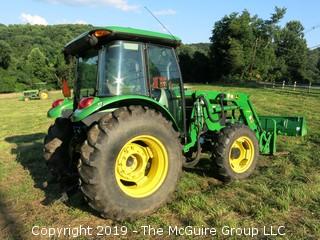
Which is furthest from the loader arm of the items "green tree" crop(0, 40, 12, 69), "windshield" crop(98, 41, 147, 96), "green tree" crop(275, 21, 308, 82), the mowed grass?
"green tree" crop(275, 21, 308, 82)

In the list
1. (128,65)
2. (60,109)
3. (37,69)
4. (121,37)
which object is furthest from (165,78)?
(37,69)

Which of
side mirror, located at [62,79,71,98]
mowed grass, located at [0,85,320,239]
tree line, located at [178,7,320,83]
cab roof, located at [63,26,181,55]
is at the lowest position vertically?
mowed grass, located at [0,85,320,239]

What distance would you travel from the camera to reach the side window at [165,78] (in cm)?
566

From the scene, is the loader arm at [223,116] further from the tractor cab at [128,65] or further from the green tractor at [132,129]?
the tractor cab at [128,65]

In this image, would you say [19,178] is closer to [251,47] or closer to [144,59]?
[144,59]

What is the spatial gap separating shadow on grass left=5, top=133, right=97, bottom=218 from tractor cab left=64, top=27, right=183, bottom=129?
1514 millimetres

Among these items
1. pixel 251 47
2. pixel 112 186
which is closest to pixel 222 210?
pixel 112 186

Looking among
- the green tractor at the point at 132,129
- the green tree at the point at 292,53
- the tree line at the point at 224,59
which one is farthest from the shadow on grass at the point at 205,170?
the green tree at the point at 292,53

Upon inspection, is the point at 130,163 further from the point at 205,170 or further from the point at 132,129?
the point at 205,170

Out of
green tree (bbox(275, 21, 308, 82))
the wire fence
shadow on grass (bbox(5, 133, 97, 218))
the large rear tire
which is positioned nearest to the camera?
the large rear tire

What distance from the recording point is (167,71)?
5973mm

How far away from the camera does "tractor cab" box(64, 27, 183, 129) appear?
16.9 ft

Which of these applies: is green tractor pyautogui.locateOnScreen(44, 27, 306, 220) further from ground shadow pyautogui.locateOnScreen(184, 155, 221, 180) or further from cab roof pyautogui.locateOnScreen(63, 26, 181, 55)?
ground shadow pyautogui.locateOnScreen(184, 155, 221, 180)

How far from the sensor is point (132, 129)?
188 inches
